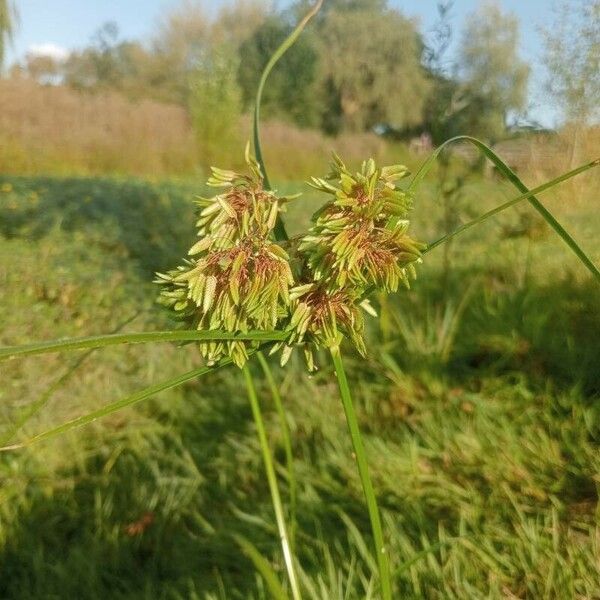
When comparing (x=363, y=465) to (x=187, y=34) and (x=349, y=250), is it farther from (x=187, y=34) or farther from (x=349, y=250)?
(x=187, y=34)

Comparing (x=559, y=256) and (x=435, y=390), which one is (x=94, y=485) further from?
(x=559, y=256)

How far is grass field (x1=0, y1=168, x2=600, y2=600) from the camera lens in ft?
3.81

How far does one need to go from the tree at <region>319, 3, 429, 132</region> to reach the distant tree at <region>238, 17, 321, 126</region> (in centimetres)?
67

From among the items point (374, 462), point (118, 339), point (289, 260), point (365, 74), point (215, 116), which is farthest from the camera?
point (365, 74)

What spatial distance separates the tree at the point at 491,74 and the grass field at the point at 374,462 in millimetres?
550

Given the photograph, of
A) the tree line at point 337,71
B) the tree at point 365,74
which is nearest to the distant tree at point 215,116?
the tree line at point 337,71

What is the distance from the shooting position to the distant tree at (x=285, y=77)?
13.9 meters

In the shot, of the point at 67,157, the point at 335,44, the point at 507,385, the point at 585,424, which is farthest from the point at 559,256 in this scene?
the point at 335,44

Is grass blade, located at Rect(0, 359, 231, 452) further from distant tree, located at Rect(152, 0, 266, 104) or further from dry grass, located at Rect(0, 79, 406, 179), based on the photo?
distant tree, located at Rect(152, 0, 266, 104)

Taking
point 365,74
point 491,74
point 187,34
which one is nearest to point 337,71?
point 365,74

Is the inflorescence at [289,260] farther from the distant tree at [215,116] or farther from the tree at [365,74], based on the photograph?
the tree at [365,74]

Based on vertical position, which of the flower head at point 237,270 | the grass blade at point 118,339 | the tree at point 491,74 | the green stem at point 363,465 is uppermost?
the tree at point 491,74

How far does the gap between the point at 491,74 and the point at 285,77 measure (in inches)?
426

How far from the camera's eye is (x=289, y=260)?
516 mm
